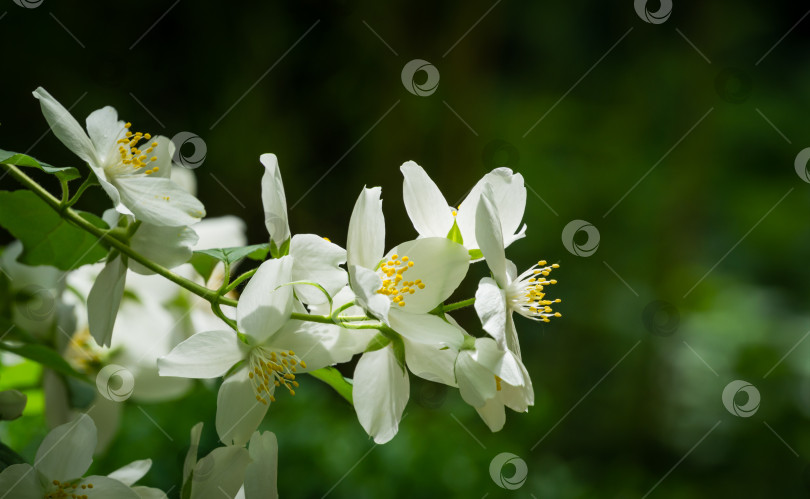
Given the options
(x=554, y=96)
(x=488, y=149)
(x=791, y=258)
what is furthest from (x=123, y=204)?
(x=791, y=258)

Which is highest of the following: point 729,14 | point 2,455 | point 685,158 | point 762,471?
point 729,14

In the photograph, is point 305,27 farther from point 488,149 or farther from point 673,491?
point 673,491

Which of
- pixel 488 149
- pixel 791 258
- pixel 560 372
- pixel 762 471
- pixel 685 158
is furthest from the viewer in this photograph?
→ pixel 791 258
